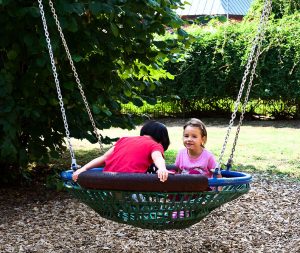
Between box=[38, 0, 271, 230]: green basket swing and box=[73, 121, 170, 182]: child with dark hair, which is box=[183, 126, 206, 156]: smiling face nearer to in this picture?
box=[73, 121, 170, 182]: child with dark hair

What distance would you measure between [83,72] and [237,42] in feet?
23.6

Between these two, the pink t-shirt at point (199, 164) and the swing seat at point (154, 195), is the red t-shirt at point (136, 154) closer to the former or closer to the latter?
the swing seat at point (154, 195)

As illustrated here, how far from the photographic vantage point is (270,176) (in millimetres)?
6180

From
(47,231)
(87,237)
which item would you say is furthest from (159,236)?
(47,231)

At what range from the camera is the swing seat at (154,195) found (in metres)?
2.84

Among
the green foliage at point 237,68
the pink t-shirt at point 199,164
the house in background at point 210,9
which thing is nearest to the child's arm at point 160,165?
the pink t-shirt at point 199,164

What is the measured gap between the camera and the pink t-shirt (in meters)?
3.50

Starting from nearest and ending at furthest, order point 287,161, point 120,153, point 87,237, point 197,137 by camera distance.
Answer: point 120,153
point 197,137
point 87,237
point 287,161

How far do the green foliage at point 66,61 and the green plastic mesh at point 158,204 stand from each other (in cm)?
164

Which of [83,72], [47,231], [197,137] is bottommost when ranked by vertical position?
[47,231]

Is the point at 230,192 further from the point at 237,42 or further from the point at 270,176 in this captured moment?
the point at 237,42

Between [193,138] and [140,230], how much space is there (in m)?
1.24

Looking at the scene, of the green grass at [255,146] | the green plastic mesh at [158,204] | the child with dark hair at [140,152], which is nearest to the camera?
the green plastic mesh at [158,204]

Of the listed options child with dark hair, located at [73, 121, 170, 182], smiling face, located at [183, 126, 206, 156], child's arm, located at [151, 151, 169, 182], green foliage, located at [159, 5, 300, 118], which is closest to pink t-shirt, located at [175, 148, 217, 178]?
smiling face, located at [183, 126, 206, 156]
